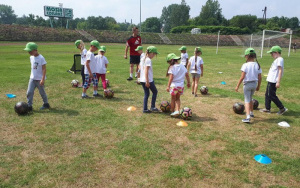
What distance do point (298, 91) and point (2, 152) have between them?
11.6 meters

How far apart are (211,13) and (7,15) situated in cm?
14811

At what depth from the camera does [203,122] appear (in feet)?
22.3

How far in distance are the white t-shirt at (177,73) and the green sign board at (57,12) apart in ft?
262

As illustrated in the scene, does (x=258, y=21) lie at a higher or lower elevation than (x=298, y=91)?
higher

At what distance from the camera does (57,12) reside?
254ft

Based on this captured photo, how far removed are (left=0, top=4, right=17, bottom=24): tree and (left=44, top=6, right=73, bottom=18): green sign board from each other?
12841 cm

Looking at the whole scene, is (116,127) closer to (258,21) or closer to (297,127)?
(297,127)

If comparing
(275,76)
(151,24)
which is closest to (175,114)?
(275,76)

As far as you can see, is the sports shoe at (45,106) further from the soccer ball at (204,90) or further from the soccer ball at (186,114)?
the soccer ball at (204,90)

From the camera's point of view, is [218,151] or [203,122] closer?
[218,151]

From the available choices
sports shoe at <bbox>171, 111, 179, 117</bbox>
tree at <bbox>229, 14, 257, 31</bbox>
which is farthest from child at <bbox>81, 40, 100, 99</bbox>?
tree at <bbox>229, 14, 257, 31</bbox>

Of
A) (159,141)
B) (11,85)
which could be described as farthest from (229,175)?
(11,85)

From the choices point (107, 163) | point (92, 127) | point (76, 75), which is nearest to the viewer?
point (107, 163)

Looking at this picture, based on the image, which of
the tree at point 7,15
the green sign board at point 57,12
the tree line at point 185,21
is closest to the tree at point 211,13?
the tree line at point 185,21
